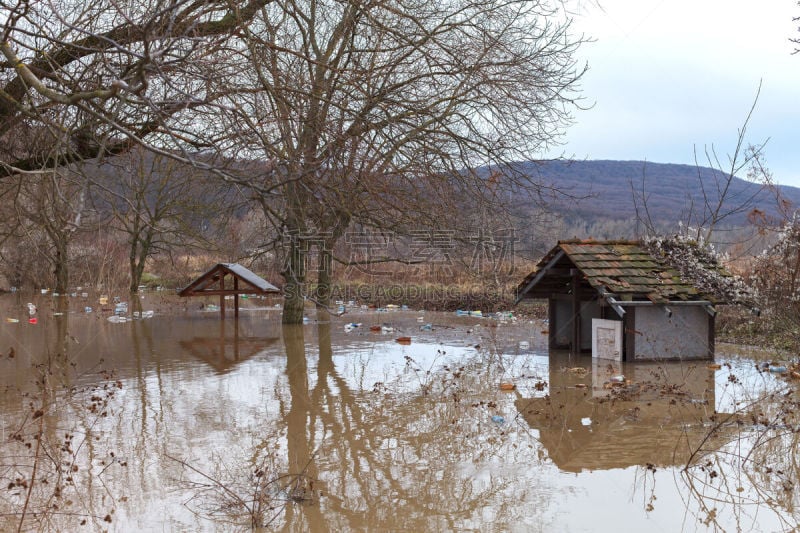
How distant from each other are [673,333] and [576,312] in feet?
5.56

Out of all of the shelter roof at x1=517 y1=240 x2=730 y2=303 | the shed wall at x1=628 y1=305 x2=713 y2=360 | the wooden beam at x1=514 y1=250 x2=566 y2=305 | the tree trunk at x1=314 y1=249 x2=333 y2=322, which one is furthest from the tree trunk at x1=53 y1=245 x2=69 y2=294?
the shed wall at x1=628 y1=305 x2=713 y2=360

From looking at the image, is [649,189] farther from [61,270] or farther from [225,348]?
[225,348]

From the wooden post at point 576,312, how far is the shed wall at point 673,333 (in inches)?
55.3

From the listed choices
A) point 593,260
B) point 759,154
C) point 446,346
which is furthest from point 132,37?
point 759,154

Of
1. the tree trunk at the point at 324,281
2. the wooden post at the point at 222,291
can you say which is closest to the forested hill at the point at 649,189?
the tree trunk at the point at 324,281

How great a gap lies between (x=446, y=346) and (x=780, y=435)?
7.57m

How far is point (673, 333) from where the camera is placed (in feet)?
40.1

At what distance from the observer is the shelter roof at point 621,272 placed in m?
11.8

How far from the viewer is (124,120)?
7383 mm

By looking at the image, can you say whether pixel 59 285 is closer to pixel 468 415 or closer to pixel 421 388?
pixel 421 388

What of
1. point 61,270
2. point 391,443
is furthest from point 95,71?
point 61,270

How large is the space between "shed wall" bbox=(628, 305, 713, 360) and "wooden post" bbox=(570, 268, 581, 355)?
4.61 feet

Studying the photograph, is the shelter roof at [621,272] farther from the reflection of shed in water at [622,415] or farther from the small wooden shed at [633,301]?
the reflection of shed in water at [622,415]

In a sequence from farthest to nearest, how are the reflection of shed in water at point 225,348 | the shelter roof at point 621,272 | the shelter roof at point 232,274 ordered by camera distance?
the shelter roof at point 232,274
the reflection of shed in water at point 225,348
the shelter roof at point 621,272
